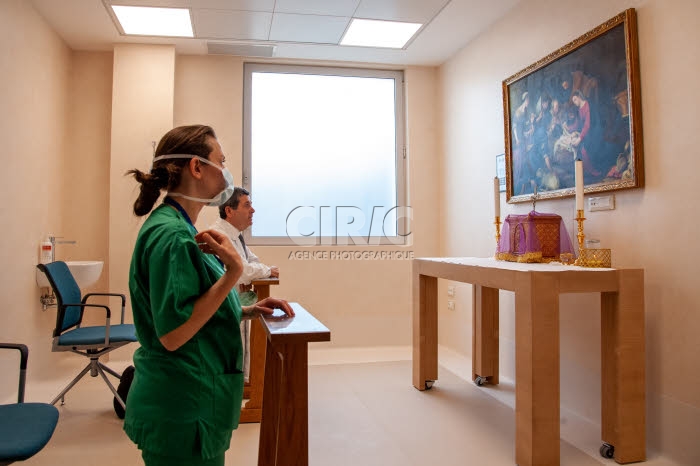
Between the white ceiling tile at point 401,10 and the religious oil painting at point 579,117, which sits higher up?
the white ceiling tile at point 401,10

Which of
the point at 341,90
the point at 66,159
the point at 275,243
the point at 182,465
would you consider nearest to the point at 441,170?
the point at 341,90

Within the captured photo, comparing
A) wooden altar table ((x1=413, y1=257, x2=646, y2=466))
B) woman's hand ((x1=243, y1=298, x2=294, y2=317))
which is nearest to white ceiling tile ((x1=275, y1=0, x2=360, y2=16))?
wooden altar table ((x1=413, y1=257, x2=646, y2=466))

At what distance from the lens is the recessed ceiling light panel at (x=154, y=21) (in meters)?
3.49

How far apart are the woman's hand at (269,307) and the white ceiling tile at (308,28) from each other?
2.78 metres

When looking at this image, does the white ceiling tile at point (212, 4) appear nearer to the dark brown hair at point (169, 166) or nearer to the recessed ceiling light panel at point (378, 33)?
the recessed ceiling light panel at point (378, 33)

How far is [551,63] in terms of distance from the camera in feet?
9.75

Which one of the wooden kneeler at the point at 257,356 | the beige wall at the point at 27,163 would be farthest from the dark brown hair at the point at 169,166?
the beige wall at the point at 27,163

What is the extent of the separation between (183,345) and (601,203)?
235cm

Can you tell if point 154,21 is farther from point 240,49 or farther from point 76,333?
point 76,333

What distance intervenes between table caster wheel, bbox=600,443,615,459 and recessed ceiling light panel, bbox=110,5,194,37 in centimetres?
376

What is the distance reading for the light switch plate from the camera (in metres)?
2.52

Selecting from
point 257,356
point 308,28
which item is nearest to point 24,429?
point 257,356

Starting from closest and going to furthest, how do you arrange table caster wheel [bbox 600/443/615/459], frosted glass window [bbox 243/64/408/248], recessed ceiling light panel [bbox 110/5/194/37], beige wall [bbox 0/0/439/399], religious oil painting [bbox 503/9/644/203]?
table caster wheel [bbox 600/443/615/459] < religious oil painting [bbox 503/9/644/203] < beige wall [bbox 0/0/439/399] < recessed ceiling light panel [bbox 110/5/194/37] < frosted glass window [bbox 243/64/408/248]

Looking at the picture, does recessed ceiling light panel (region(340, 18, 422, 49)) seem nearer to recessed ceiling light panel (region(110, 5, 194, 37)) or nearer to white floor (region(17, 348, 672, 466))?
recessed ceiling light panel (region(110, 5, 194, 37))
